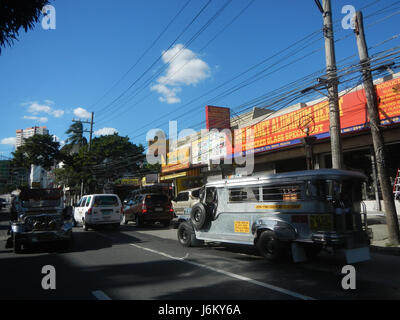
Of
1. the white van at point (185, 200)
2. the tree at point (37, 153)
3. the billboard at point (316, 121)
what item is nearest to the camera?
the billboard at point (316, 121)

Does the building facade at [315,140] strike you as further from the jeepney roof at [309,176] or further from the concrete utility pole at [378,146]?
the jeepney roof at [309,176]

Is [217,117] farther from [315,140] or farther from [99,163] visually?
[99,163]

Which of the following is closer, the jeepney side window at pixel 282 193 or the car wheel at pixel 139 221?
the jeepney side window at pixel 282 193

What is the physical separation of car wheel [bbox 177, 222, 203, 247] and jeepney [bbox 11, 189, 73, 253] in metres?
3.56

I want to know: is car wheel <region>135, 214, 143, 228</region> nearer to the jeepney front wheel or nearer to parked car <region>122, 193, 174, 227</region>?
parked car <region>122, 193, 174, 227</region>

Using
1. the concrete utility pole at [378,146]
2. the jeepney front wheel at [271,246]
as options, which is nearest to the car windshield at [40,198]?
the jeepney front wheel at [271,246]

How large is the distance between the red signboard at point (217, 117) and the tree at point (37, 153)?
68.3 feet

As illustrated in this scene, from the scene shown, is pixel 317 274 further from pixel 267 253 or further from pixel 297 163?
pixel 297 163

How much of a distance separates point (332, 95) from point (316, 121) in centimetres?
557

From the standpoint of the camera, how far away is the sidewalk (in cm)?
888

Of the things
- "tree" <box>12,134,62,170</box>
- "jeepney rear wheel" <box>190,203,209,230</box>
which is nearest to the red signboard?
"jeepney rear wheel" <box>190,203,209,230</box>

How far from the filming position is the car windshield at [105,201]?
15.2 m
